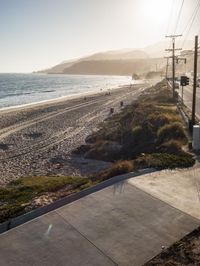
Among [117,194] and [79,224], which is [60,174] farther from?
[79,224]

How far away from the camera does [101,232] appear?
764 centimetres

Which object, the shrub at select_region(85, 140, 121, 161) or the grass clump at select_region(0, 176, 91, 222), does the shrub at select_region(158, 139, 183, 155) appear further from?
the grass clump at select_region(0, 176, 91, 222)

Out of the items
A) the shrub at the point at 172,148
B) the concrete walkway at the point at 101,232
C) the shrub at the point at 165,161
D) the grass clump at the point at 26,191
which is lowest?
the grass clump at the point at 26,191

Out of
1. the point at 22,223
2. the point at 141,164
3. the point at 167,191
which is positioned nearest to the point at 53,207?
the point at 22,223

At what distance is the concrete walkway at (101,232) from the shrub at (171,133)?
9.22 meters

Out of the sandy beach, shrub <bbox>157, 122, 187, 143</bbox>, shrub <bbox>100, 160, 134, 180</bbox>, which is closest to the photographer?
shrub <bbox>100, 160, 134, 180</bbox>

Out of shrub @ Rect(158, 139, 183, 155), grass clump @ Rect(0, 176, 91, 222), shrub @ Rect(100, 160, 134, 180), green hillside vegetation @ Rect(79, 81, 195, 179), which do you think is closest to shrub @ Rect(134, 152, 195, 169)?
green hillside vegetation @ Rect(79, 81, 195, 179)

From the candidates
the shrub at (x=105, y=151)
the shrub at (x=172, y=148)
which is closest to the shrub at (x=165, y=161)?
the shrub at (x=172, y=148)

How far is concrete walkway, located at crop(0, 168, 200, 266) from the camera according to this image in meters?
6.72

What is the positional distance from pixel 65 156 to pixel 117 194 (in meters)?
11.1

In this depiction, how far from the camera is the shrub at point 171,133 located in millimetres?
18659

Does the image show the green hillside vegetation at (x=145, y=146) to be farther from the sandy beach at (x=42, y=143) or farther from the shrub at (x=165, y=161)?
the sandy beach at (x=42, y=143)

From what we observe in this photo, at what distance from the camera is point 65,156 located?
20484 mm

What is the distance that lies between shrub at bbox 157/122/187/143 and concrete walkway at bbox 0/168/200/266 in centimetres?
922
